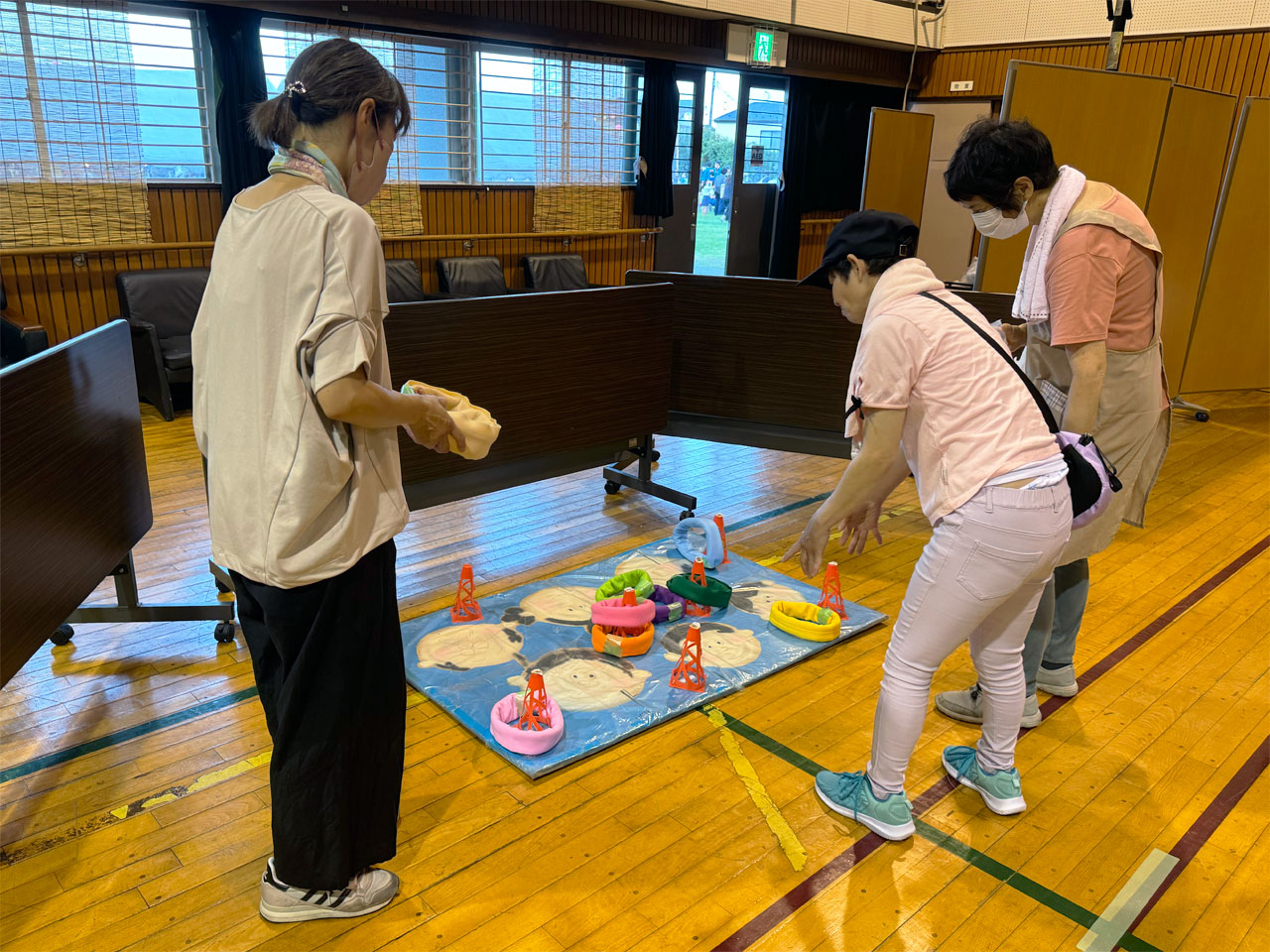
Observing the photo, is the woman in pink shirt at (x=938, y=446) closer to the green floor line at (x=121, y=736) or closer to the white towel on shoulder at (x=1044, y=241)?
the white towel on shoulder at (x=1044, y=241)

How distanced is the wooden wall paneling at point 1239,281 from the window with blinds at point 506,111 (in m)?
4.66

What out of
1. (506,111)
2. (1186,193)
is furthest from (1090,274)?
(506,111)

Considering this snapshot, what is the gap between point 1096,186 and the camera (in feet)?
7.14

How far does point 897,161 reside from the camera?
7.32m

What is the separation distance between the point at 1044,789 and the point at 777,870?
0.79m

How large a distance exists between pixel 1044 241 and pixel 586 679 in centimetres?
167

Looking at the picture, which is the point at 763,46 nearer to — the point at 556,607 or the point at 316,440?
the point at 556,607

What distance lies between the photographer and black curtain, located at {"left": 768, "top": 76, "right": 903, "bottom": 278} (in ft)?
30.4

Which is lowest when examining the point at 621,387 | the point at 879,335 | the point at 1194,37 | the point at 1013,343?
the point at 621,387

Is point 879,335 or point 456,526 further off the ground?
point 879,335

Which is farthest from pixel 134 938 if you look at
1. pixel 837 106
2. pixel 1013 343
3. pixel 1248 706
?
pixel 837 106

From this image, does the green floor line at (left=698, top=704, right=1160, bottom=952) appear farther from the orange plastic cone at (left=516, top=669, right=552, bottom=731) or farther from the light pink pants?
the orange plastic cone at (left=516, top=669, right=552, bottom=731)

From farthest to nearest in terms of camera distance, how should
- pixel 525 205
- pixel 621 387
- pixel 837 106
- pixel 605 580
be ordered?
pixel 837 106 < pixel 525 205 < pixel 621 387 < pixel 605 580

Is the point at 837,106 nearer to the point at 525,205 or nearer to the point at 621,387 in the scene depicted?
the point at 525,205
